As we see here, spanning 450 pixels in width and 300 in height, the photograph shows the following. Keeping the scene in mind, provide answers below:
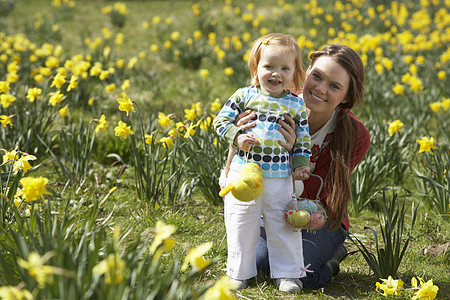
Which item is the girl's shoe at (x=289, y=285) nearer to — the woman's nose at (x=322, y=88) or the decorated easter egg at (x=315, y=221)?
the decorated easter egg at (x=315, y=221)

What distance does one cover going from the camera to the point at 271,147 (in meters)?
2.36

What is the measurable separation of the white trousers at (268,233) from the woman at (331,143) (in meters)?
0.24

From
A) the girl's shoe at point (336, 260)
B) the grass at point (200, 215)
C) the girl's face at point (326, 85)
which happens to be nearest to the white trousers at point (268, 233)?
the grass at point (200, 215)

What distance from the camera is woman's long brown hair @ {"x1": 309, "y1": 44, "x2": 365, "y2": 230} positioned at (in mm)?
2703

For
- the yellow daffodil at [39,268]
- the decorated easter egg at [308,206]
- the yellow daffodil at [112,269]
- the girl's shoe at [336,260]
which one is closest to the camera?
the yellow daffodil at [39,268]

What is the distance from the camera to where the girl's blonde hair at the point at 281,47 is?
2340mm

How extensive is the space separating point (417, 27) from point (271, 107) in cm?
686

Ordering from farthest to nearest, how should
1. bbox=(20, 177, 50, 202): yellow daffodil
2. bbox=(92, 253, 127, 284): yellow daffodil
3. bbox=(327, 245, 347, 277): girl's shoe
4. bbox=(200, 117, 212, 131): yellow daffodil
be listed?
bbox=(200, 117, 212, 131): yellow daffodil
bbox=(327, 245, 347, 277): girl's shoe
bbox=(20, 177, 50, 202): yellow daffodil
bbox=(92, 253, 127, 284): yellow daffodil

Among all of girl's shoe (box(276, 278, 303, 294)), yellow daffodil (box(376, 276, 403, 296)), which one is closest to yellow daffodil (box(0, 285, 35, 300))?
girl's shoe (box(276, 278, 303, 294))

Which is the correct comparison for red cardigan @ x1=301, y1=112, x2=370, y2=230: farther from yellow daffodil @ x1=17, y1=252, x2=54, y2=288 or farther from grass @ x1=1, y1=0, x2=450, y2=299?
yellow daffodil @ x1=17, y1=252, x2=54, y2=288

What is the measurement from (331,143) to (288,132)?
0.54 metres

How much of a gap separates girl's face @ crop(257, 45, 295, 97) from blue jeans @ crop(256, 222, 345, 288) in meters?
0.96

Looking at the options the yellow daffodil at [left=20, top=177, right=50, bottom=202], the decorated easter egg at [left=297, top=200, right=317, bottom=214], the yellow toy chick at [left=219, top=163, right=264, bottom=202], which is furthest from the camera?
the decorated easter egg at [left=297, top=200, right=317, bottom=214]

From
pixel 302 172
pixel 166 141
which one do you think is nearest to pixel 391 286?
pixel 302 172
